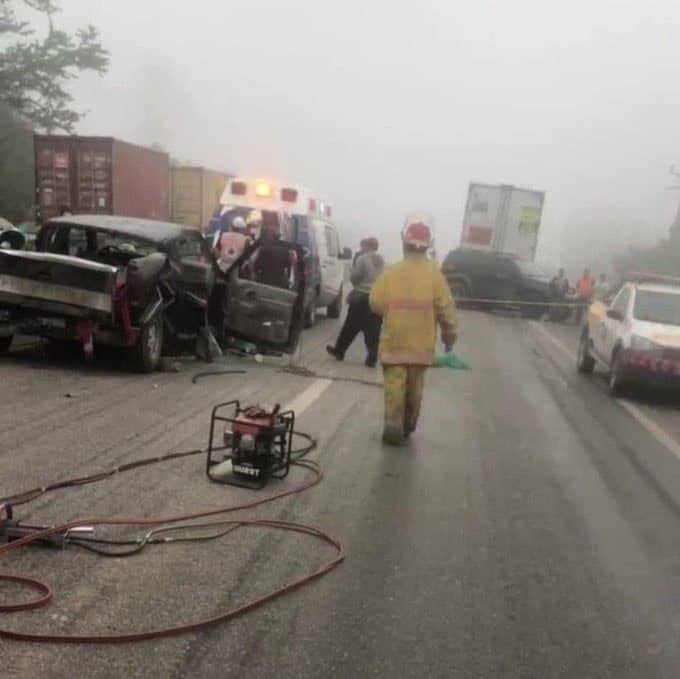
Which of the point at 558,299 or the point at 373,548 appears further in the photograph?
the point at 558,299

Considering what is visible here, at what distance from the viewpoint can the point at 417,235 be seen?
6512 millimetres

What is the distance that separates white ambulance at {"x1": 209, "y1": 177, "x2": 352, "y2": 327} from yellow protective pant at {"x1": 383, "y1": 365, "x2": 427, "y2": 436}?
25.2 feet

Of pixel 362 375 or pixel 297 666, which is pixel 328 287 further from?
pixel 297 666

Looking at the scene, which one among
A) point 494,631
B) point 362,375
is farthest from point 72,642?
point 362,375

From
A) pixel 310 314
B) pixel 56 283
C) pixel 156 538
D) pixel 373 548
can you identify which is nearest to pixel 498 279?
pixel 310 314

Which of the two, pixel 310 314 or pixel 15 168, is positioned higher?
pixel 15 168

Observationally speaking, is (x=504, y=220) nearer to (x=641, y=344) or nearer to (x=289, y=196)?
(x=289, y=196)

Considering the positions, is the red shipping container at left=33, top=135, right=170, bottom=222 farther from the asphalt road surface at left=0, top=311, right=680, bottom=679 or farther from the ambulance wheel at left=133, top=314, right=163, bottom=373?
the asphalt road surface at left=0, top=311, right=680, bottom=679

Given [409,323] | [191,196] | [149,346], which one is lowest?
[149,346]

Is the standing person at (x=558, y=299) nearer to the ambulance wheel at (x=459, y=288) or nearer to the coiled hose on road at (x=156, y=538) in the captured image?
the ambulance wheel at (x=459, y=288)

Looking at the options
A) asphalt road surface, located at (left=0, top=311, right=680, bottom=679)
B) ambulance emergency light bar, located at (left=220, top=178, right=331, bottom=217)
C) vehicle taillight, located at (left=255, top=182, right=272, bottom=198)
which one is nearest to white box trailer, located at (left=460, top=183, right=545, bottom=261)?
ambulance emergency light bar, located at (left=220, top=178, right=331, bottom=217)

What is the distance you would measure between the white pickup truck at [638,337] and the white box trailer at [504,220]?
12.6 m

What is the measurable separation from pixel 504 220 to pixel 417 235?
1870 cm

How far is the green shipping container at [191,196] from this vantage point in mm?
24109
